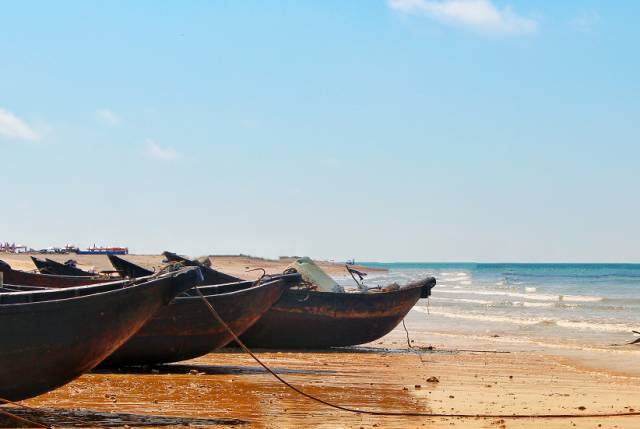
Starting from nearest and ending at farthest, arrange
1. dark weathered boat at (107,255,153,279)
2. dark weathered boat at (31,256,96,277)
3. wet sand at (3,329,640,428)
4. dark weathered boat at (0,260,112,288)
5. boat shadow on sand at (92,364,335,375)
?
1. wet sand at (3,329,640,428)
2. boat shadow on sand at (92,364,335,375)
3. dark weathered boat at (0,260,112,288)
4. dark weathered boat at (107,255,153,279)
5. dark weathered boat at (31,256,96,277)

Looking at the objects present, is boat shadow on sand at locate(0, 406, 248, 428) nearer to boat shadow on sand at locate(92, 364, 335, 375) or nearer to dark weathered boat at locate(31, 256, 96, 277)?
boat shadow on sand at locate(92, 364, 335, 375)

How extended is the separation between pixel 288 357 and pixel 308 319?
1.82 m

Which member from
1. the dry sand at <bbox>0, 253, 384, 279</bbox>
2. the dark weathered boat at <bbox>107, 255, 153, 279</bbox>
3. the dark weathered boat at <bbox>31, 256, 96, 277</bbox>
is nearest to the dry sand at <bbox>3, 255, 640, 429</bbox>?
the dark weathered boat at <bbox>107, 255, 153, 279</bbox>

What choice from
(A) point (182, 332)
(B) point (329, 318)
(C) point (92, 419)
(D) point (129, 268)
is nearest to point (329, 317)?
(B) point (329, 318)

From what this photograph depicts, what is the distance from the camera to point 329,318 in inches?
712

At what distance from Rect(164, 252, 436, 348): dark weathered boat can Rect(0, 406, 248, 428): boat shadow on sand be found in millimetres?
7836

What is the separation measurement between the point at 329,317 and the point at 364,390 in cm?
631

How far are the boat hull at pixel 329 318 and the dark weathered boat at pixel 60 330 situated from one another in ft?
25.4

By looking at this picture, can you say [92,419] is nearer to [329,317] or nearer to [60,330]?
[60,330]

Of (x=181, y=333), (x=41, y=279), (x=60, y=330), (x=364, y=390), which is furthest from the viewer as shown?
(x=41, y=279)

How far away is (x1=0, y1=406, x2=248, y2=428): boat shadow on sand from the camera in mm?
8680

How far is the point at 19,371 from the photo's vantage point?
862 centimetres

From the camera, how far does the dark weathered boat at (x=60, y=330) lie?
28.0 feet

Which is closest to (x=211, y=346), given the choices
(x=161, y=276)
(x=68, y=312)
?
(x=161, y=276)
